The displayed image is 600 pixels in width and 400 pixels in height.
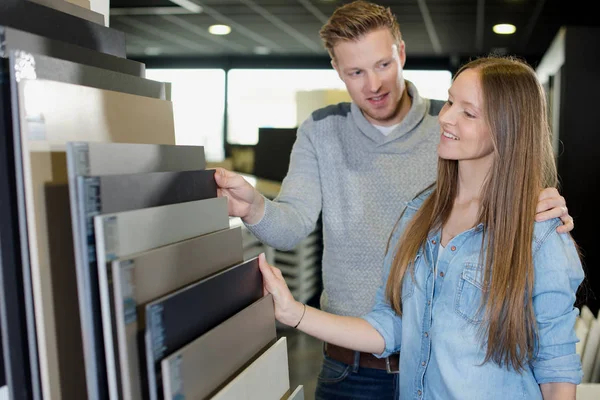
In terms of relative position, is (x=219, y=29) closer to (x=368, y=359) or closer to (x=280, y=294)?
(x=368, y=359)

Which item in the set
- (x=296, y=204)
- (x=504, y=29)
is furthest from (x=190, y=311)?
(x=504, y=29)

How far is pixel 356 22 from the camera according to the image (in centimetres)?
159

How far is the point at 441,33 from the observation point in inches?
285

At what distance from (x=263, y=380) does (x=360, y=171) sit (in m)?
0.97

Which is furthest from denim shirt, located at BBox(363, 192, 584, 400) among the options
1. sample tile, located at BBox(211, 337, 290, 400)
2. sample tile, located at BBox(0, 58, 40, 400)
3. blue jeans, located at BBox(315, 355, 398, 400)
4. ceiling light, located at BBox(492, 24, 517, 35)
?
ceiling light, located at BBox(492, 24, 517, 35)

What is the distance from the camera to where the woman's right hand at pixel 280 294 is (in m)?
0.98

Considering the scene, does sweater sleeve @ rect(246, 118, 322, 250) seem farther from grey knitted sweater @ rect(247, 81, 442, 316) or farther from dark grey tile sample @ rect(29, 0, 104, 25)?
dark grey tile sample @ rect(29, 0, 104, 25)

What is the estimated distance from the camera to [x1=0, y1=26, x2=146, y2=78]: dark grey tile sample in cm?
59

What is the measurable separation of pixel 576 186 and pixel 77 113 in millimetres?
4768

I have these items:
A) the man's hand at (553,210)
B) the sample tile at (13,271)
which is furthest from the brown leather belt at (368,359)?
the sample tile at (13,271)

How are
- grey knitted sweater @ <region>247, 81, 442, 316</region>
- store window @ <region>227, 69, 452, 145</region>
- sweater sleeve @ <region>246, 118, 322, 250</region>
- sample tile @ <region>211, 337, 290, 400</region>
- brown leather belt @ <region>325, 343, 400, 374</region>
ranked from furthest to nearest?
store window @ <region>227, 69, 452, 145</region> → grey knitted sweater @ <region>247, 81, 442, 316</region> → brown leather belt @ <region>325, 343, 400, 374</region> → sweater sleeve @ <region>246, 118, 322, 250</region> → sample tile @ <region>211, 337, 290, 400</region>

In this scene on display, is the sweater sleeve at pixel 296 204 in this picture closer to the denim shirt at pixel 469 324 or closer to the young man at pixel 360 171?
the young man at pixel 360 171

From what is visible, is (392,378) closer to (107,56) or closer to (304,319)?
(304,319)

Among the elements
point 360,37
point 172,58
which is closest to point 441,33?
point 172,58
